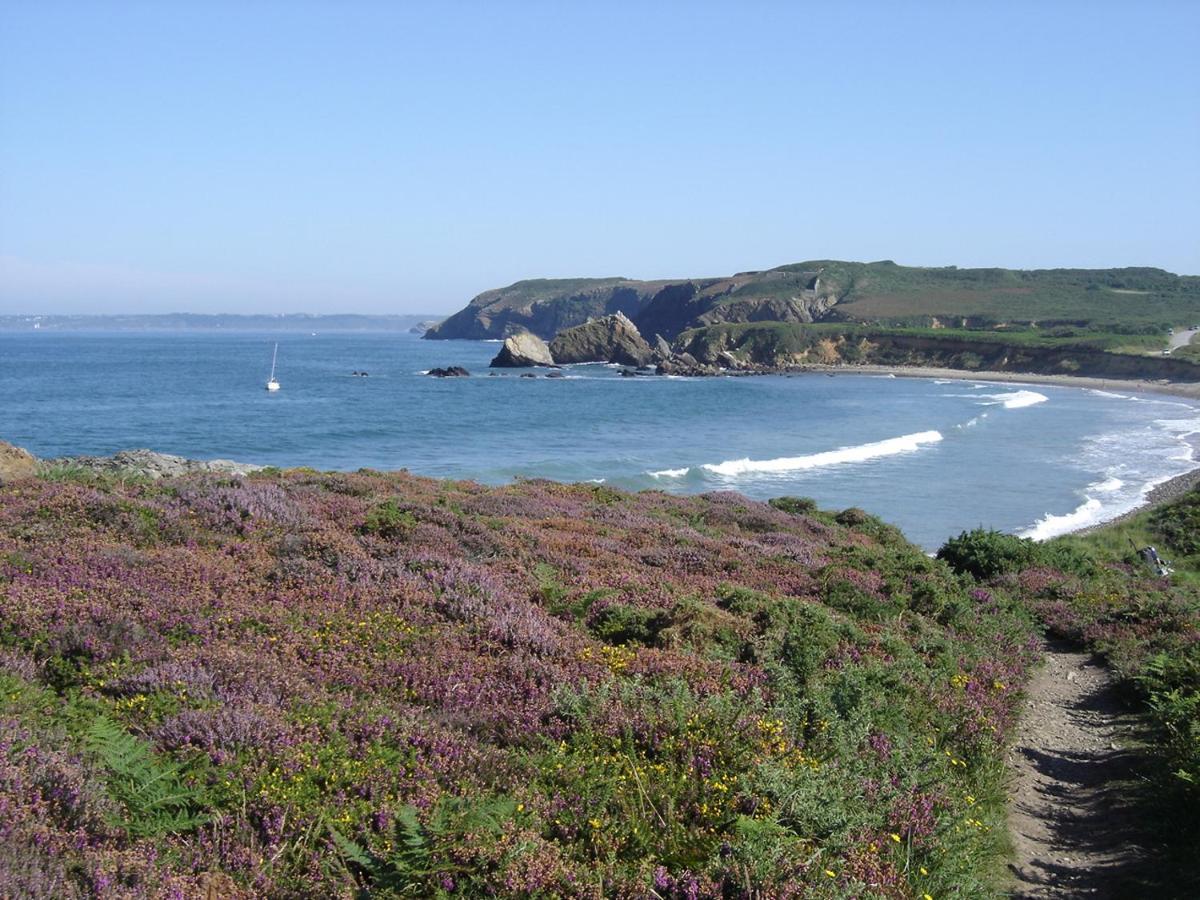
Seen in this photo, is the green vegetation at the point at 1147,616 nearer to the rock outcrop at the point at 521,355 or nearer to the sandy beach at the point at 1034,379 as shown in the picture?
the sandy beach at the point at 1034,379

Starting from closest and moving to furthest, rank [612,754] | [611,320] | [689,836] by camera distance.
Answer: [689,836] → [612,754] → [611,320]

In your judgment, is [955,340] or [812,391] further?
[955,340]

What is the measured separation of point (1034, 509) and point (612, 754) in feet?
114

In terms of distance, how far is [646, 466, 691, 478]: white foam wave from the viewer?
43375 mm

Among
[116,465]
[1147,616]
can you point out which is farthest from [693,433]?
[1147,616]

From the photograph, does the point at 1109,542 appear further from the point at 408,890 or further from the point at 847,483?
the point at 408,890

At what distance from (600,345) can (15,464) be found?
13438 centimetres

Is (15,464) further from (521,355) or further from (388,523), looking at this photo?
(521,355)

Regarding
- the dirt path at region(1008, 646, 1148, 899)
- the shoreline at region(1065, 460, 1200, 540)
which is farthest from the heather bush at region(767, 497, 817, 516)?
the shoreline at region(1065, 460, 1200, 540)


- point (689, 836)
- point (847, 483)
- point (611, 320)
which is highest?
point (611, 320)

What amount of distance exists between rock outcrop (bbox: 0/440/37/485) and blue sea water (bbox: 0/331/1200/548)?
2492 centimetres

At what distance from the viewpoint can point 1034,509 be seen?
35.9 metres

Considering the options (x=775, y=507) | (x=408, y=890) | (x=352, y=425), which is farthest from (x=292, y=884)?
(x=352, y=425)

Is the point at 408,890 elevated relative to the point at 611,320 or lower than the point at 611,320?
lower
